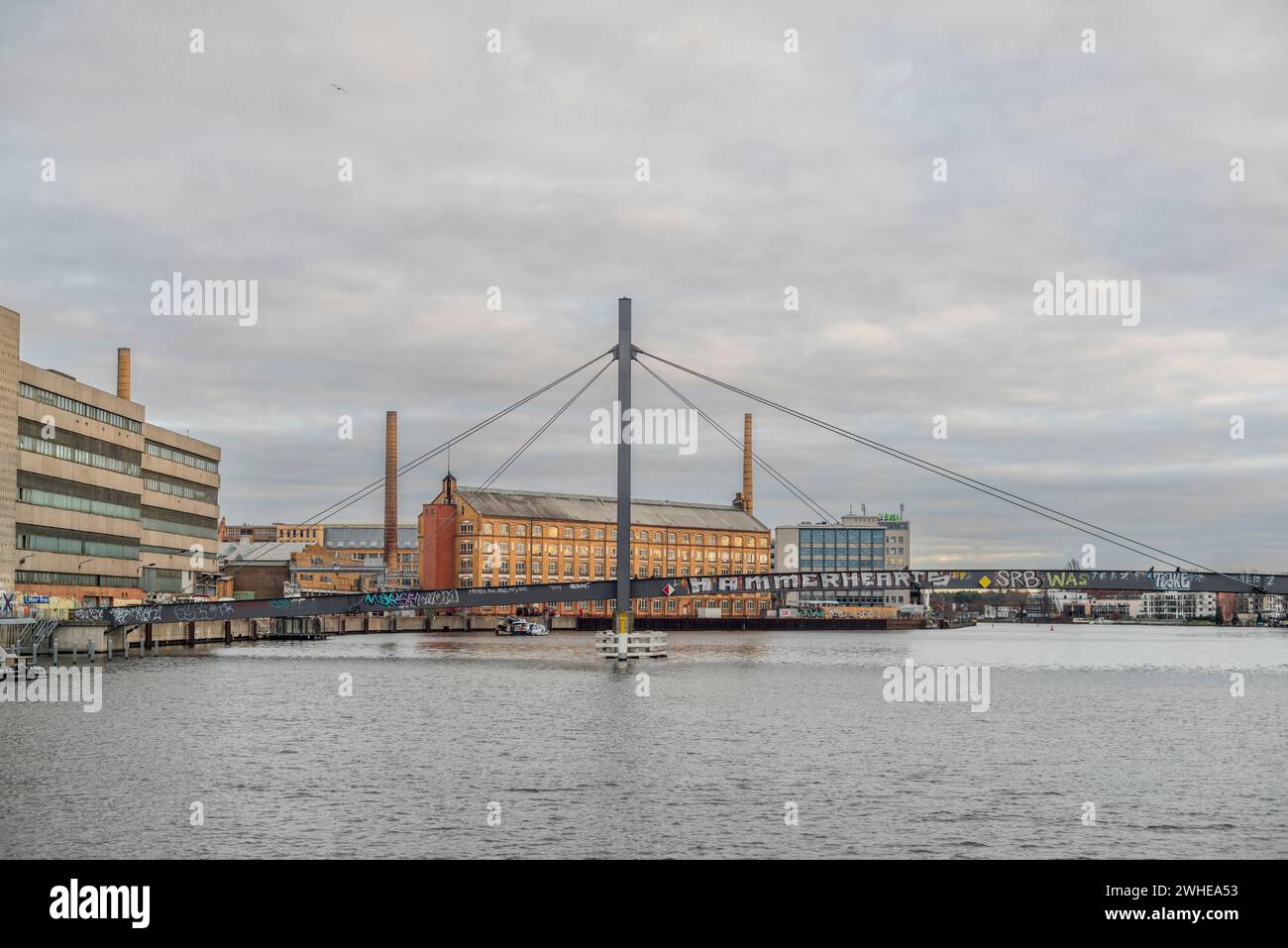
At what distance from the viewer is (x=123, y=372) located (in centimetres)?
12988

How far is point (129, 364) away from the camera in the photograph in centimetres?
13075

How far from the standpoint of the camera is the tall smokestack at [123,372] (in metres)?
A: 130

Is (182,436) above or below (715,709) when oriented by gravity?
above

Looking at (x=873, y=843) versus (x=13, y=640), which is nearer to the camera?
Result: (x=873, y=843)

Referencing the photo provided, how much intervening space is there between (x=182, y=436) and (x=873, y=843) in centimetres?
12222

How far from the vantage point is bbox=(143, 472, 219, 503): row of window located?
127m

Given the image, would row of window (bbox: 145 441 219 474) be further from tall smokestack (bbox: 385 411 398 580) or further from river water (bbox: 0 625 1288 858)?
river water (bbox: 0 625 1288 858)

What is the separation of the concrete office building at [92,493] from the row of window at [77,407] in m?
0.09

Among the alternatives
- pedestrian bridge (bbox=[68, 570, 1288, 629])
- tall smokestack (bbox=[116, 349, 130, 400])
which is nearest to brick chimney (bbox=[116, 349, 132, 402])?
tall smokestack (bbox=[116, 349, 130, 400])

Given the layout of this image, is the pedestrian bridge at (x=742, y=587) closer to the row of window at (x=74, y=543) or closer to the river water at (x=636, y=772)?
the row of window at (x=74, y=543)
